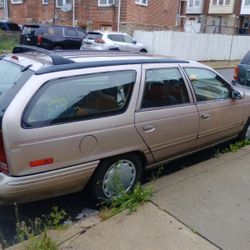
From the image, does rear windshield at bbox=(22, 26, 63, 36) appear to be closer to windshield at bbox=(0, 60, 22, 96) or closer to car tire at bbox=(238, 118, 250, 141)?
car tire at bbox=(238, 118, 250, 141)

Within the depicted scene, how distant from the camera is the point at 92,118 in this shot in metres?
3.18

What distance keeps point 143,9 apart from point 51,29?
25.8ft

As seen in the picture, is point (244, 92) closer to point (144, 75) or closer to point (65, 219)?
point (144, 75)

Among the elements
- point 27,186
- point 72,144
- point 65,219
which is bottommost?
point 65,219

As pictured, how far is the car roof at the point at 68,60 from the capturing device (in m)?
3.12

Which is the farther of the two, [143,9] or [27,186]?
[143,9]

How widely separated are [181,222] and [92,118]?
1.26 metres

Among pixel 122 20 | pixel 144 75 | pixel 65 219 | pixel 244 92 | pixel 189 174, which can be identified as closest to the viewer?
pixel 65 219

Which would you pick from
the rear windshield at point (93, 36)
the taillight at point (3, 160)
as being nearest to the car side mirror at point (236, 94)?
the taillight at point (3, 160)

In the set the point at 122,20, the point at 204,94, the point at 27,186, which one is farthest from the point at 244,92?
the point at 122,20

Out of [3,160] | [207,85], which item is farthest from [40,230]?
[207,85]

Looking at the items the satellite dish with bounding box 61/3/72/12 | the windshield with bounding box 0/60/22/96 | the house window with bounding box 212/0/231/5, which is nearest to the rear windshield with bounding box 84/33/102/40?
the satellite dish with bounding box 61/3/72/12

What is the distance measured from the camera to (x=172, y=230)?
3.08 m

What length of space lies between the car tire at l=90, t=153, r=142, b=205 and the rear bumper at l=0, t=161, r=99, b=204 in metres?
0.13
